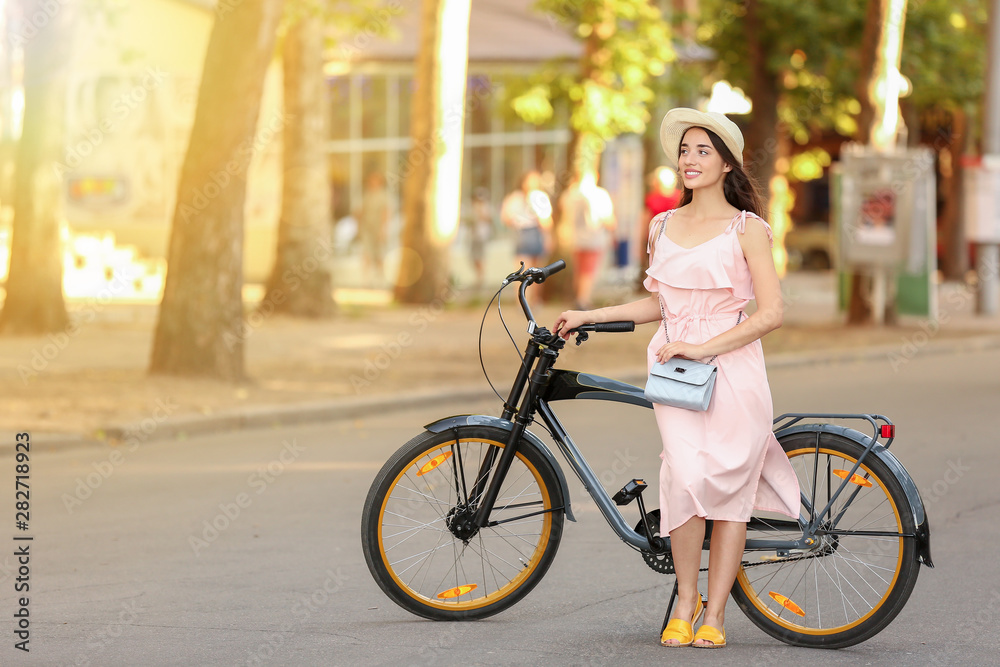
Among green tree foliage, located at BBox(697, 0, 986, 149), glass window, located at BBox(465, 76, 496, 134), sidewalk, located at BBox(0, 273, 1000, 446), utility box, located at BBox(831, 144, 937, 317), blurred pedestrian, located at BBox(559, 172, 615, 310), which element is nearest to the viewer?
sidewalk, located at BBox(0, 273, 1000, 446)

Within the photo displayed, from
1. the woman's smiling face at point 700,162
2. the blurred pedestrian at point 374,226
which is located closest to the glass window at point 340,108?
the blurred pedestrian at point 374,226

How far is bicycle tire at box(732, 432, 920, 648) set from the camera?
4645mm

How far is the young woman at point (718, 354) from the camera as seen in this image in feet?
15.0

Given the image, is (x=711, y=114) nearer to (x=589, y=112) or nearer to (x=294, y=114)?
(x=294, y=114)

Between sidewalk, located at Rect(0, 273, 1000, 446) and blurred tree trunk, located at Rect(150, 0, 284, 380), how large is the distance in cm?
36

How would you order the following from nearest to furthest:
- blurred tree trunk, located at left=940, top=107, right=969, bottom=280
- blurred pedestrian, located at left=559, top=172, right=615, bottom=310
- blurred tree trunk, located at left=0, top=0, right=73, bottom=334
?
blurred tree trunk, located at left=0, top=0, right=73, bottom=334 → blurred pedestrian, located at left=559, top=172, right=615, bottom=310 → blurred tree trunk, located at left=940, top=107, right=969, bottom=280

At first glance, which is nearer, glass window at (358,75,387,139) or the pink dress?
the pink dress

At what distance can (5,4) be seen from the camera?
49.8 feet

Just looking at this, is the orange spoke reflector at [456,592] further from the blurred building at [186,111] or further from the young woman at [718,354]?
the blurred building at [186,111]
